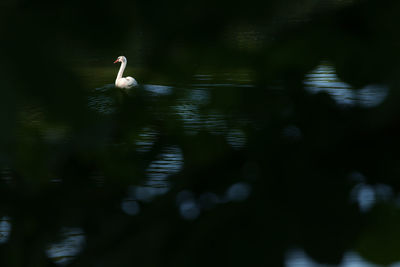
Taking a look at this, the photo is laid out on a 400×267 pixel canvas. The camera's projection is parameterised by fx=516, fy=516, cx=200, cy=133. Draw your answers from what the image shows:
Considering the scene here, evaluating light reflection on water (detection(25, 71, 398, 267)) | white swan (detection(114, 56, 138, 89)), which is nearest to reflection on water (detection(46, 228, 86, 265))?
light reflection on water (detection(25, 71, 398, 267))

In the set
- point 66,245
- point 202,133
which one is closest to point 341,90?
point 202,133

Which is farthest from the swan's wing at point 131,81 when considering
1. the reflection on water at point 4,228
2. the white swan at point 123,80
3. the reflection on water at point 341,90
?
the reflection on water at point 4,228

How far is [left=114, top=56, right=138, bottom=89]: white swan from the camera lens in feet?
1.35

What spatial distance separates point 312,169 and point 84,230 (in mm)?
289

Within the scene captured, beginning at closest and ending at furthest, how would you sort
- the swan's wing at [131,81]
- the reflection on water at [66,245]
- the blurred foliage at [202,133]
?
the blurred foliage at [202,133] < the swan's wing at [131,81] < the reflection on water at [66,245]

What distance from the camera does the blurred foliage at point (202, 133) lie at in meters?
0.36

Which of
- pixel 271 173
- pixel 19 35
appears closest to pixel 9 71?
pixel 19 35

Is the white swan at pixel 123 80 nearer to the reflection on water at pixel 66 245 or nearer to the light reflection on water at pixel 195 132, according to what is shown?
the light reflection on water at pixel 195 132

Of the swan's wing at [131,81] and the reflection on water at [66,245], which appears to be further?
the reflection on water at [66,245]

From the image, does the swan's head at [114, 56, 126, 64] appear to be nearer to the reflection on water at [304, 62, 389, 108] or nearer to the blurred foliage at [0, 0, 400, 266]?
the blurred foliage at [0, 0, 400, 266]

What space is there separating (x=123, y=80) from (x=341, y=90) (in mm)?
209

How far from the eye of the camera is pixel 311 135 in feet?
1.70

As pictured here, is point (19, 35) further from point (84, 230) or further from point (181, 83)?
point (84, 230)

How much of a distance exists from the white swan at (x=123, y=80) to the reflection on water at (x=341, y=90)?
16 cm
